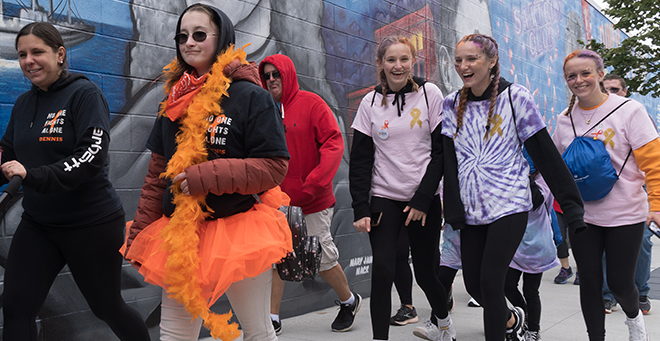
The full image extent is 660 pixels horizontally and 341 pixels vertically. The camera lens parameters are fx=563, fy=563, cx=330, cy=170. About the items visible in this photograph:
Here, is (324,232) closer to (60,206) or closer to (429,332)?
(429,332)

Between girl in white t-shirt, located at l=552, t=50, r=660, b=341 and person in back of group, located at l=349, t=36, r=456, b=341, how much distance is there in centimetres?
92

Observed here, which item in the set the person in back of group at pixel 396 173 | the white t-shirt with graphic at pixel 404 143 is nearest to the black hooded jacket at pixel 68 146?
the person in back of group at pixel 396 173

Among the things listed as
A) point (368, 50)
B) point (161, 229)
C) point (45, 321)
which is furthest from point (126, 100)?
point (368, 50)

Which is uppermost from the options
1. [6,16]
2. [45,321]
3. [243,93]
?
[6,16]

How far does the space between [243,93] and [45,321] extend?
7.34 feet

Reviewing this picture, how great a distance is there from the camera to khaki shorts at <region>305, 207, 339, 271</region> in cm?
462

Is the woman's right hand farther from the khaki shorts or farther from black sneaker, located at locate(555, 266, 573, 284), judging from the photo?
black sneaker, located at locate(555, 266, 573, 284)

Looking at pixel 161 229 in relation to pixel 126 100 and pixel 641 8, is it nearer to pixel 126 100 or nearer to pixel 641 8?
pixel 126 100

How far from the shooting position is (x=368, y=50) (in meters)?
6.37

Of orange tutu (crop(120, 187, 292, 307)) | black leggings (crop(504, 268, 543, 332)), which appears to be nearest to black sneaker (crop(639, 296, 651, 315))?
black leggings (crop(504, 268, 543, 332))

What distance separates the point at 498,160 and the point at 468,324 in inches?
85.5

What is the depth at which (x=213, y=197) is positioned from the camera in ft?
8.16

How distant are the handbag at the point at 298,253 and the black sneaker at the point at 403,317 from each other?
7.64ft

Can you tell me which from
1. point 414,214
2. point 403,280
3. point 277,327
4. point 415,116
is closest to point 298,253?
point 414,214
